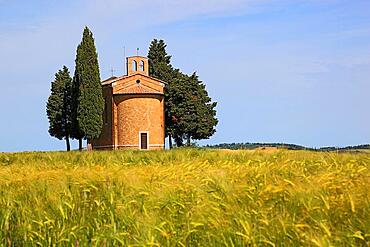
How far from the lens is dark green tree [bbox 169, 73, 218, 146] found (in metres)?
56.0

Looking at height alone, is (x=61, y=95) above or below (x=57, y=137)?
above

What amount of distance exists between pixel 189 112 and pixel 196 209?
169ft

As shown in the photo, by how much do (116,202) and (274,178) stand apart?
1283 mm

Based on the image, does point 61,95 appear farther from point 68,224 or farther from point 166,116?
point 68,224

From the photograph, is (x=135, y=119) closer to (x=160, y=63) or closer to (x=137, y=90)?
(x=137, y=90)

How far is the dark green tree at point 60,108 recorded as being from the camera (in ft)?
186

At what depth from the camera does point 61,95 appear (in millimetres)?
59125

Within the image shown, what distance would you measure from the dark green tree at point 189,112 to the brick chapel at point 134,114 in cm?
408

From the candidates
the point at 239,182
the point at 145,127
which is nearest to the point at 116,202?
the point at 239,182

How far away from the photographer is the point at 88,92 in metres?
48.8

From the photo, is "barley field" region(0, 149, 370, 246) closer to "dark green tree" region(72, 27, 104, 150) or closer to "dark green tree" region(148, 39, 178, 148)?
"dark green tree" region(72, 27, 104, 150)

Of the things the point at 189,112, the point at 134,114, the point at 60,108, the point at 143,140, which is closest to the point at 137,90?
the point at 134,114

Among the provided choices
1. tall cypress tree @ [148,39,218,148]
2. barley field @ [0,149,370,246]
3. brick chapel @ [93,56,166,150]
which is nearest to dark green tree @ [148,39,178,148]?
tall cypress tree @ [148,39,218,148]

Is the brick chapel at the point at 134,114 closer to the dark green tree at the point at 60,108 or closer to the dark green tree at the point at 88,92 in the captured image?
the dark green tree at the point at 88,92
